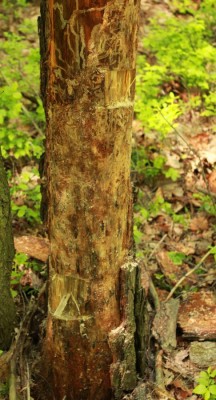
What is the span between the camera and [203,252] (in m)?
4.28

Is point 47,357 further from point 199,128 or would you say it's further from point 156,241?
point 199,128

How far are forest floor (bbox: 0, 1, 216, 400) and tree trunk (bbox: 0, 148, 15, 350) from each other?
0.11m

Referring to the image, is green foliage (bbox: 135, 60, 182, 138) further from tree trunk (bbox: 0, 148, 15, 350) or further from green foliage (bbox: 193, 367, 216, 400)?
green foliage (bbox: 193, 367, 216, 400)

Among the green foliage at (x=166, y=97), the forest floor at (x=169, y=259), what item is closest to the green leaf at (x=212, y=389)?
the forest floor at (x=169, y=259)

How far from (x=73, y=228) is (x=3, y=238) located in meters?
0.66


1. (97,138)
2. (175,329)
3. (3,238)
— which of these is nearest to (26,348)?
(3,238)

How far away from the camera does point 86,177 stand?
230 centimetres

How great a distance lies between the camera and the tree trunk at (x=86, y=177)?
2055 mm

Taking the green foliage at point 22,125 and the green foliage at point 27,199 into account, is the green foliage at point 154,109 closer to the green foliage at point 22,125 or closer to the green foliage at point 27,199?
the green foliage at point 22,125

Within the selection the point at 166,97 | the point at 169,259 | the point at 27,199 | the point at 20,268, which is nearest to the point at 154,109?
the point at 166,97

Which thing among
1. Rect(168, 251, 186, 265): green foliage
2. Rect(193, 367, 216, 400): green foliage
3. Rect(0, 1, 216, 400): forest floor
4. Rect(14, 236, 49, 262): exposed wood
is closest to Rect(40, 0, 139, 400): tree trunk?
Rect(0, 1, 216, 400): forest floor

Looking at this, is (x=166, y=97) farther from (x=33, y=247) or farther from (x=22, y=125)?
(x=33, y=247)

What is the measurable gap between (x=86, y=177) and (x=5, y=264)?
0.99 meters

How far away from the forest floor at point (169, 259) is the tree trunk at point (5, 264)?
0.35 feet
